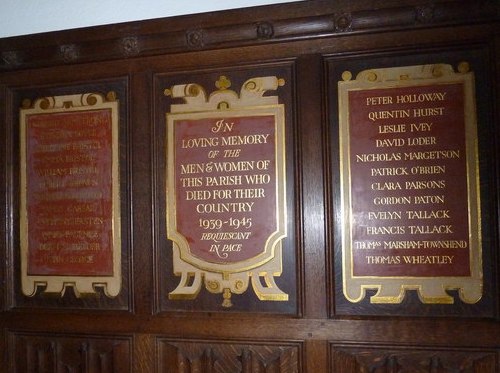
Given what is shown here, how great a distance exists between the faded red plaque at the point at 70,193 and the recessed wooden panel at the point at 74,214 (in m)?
0.02

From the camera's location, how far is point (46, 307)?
284 centimetres

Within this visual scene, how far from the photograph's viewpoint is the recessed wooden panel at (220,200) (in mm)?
2553

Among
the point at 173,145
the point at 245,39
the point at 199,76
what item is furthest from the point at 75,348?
the point at 245,39

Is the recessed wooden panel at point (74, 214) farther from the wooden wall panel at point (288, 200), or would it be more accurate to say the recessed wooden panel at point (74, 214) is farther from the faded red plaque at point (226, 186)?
the faded red plaque at point (226, 186)

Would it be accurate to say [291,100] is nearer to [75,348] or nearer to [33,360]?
[75,348]

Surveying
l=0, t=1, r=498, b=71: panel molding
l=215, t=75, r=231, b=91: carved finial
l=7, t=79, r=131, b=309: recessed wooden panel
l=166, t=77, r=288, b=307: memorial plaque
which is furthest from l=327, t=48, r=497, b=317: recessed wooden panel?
l=7, t=79, r=131, b=309: recessed wooden panel

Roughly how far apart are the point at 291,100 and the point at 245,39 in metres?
0.40

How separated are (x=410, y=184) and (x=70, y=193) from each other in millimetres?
1814

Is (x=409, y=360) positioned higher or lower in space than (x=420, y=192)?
lower

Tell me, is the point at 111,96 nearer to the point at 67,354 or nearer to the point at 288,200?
the point at 288,200

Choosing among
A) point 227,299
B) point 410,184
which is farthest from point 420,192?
point 227,299

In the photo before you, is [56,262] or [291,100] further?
[56,262]

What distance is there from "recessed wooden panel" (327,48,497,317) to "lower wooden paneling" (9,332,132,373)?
1.19m

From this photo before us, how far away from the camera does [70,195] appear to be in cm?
283
